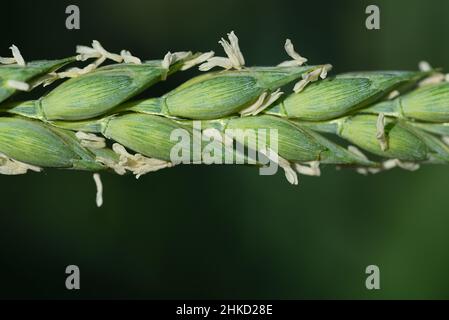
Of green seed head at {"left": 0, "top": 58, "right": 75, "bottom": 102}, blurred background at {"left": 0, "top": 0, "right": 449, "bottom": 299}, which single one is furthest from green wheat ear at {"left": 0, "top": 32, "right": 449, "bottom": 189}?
blurred background at {"left": 0, "top": 0, "right": 449, "bottom": 299}

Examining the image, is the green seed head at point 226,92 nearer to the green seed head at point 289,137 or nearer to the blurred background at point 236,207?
the green seed head at point 289,137

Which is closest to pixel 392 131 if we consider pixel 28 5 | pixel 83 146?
pixel 83 146

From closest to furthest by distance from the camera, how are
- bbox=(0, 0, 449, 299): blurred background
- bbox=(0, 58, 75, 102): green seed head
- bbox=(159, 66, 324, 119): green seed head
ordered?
1. bbox=(0, 58, 75, 102): green seed head
2. bbox=(159, 66, 324, 119): green seed head
3. bbox=(0, 0, 449, 299): blurred background

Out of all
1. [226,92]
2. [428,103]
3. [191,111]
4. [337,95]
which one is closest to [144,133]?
[191,111]

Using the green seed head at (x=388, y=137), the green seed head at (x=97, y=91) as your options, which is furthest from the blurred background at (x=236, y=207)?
the green seed head at (x=97, y=91)

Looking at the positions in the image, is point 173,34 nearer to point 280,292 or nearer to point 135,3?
point 135,3

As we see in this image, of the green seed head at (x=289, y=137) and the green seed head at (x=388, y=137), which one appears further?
the green seed head at (x=388, y=137)

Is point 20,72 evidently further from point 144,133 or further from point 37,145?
point 144,133

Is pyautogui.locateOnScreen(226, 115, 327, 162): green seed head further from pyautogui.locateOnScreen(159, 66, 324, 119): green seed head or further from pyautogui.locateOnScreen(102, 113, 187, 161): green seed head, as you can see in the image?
pyautogui.locateOnScreen(102, 113, 187, 161): green seed head
